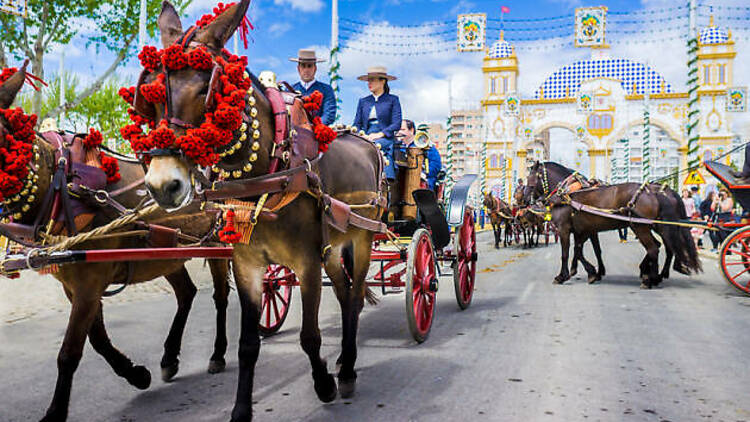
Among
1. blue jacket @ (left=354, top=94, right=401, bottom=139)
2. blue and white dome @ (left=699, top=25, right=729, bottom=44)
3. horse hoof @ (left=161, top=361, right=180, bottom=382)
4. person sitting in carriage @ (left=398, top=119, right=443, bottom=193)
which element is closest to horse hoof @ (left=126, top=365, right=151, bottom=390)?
horse hoof @ (left=161, top=361, right=180, bottom=382)

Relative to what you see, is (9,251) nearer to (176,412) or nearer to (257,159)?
(176,412)

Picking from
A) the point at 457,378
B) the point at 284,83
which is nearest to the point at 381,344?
the point at 457,378

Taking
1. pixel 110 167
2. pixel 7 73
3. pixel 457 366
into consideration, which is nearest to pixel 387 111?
pixel 457 366

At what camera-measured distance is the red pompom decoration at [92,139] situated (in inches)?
154

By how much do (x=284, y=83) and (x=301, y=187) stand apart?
0.93 metres

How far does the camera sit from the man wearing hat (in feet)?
15.5

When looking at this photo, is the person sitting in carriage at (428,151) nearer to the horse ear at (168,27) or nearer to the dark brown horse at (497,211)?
the horse ear at (168,27)

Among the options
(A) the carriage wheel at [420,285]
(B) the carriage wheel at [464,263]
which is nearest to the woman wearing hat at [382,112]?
(A) the carriage wheel at [420,285]

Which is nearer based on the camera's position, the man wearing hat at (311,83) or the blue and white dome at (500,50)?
the man wearing hat at (311,83)

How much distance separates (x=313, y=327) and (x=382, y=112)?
112 inches

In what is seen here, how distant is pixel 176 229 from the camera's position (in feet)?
13.5

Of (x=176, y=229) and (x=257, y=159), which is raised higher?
(x=257, y=159)

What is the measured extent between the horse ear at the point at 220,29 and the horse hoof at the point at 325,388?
7.22ft

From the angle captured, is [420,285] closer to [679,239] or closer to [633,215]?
[633,215]
